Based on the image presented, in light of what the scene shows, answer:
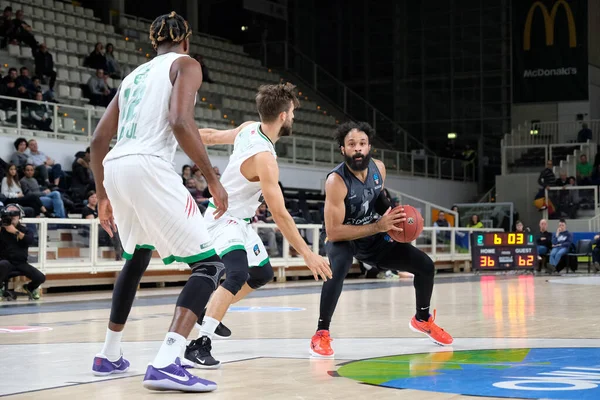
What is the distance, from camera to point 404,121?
122ft

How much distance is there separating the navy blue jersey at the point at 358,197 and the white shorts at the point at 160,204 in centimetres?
194

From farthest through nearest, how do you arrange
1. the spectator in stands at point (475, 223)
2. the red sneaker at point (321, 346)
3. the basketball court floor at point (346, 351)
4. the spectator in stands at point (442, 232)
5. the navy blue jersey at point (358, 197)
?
the spectator in stands at point (475, 223)
the spectator in stands at point (442, 232)
the navy blue jersey at point (358, 197)
the red sneaker at point (321, 346)
the basketball court floor at point (346, 351)

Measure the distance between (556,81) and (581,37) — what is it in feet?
4.92

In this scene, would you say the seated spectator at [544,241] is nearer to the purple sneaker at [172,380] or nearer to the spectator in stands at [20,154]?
the spectator in stands at [20,154]

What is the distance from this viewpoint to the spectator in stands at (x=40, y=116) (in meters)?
17.9

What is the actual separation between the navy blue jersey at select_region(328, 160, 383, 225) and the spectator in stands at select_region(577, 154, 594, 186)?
23568 millimetres

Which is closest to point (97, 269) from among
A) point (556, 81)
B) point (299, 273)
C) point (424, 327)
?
point (299, 273)

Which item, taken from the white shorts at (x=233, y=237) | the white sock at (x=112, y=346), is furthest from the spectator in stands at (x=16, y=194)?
the white sock at (x=112, y=346)

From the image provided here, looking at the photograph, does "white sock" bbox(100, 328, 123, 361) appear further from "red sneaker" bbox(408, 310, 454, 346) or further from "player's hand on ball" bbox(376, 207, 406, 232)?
"red sneaker" bbox(408, 310, 454, 346)

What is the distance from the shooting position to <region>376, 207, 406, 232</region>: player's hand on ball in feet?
21.8

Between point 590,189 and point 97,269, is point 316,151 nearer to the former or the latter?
point 590,189

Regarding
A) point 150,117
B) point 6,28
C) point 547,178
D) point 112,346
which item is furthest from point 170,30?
point 547,178

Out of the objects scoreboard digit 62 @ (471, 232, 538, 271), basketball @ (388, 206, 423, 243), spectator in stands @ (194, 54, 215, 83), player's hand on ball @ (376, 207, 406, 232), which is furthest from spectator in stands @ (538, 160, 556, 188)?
player's hand on ball @ (376, 207, 406, 232)

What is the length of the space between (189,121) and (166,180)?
35cm
